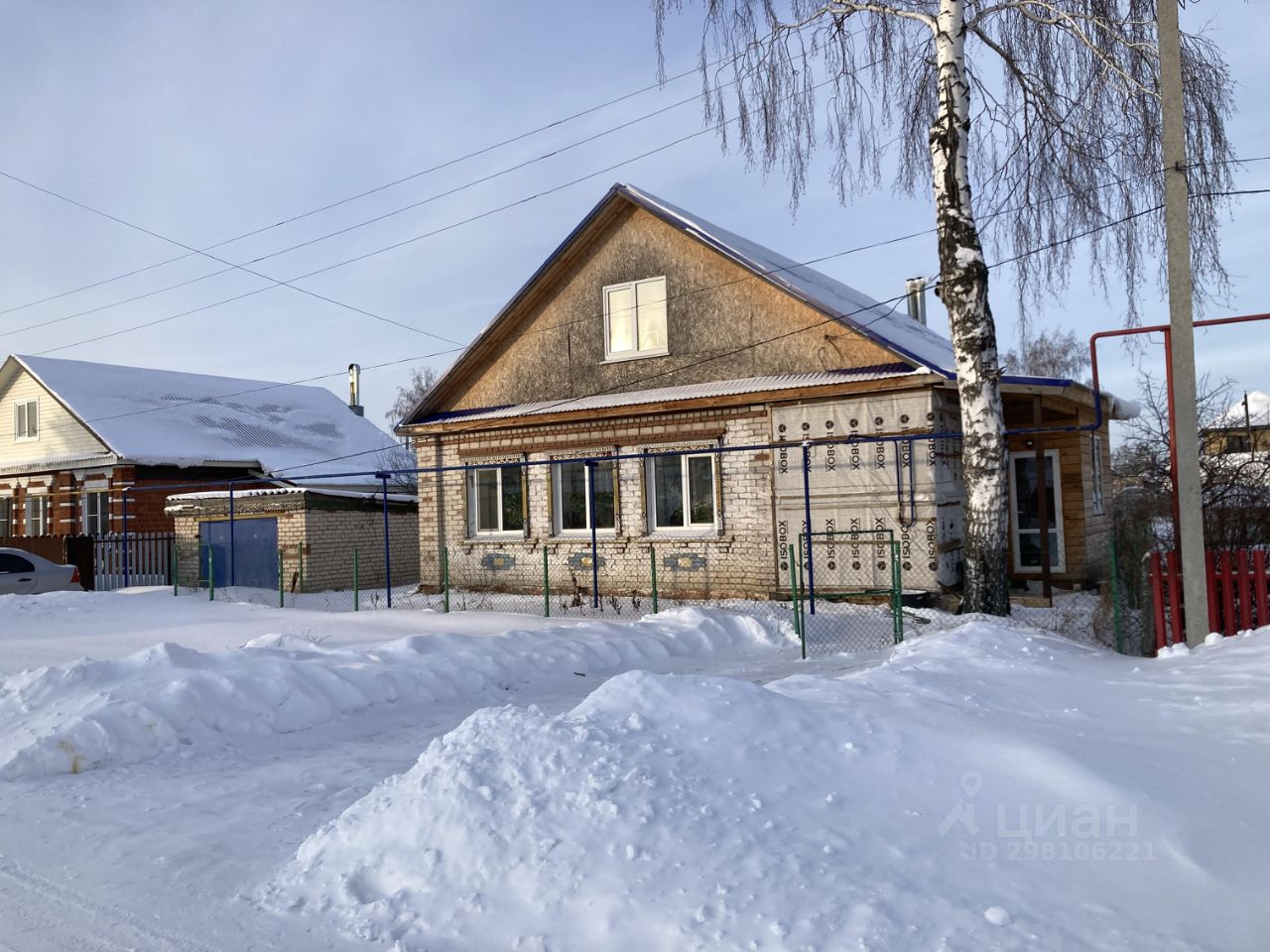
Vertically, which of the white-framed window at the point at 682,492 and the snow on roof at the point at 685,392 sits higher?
the snow on roof at the point at 685,392

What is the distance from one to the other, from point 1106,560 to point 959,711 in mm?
10987

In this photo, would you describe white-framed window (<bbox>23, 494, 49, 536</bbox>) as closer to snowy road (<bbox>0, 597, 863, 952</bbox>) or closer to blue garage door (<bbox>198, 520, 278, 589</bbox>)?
blue garage door (<bbox>198, 520, 278, 589</bbox>)

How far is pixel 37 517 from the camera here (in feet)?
91.4

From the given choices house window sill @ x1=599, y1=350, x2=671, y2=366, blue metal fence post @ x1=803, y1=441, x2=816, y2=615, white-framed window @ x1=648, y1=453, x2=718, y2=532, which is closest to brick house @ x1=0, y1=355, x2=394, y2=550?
house window sill @ x1=599, y1=350, x2=671, y2=366

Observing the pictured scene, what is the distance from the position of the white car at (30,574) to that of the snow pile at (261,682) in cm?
1117

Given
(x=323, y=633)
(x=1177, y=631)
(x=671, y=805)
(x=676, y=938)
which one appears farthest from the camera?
(x=323, y=633)

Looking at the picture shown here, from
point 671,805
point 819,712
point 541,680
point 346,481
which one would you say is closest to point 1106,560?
point 541,680

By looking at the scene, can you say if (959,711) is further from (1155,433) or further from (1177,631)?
(1155,433)

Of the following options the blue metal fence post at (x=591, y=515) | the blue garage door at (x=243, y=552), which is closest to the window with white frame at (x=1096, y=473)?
the blue metal fence post at (x=591, y=515)

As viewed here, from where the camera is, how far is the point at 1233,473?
12.2 meters

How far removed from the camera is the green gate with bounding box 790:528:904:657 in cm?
1145

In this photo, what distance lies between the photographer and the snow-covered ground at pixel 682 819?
3383 mm

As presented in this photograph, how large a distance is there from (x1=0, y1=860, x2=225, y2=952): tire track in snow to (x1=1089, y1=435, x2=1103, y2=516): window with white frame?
1454 centimetres

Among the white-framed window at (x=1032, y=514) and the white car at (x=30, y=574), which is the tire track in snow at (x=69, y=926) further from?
the white car at (x=30, y=574)
